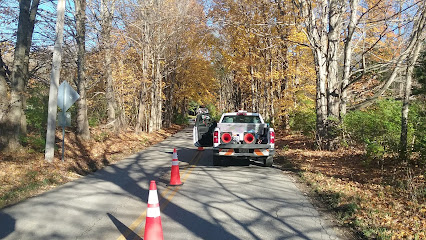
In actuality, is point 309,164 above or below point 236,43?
below

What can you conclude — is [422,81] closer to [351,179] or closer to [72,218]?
[351,179]

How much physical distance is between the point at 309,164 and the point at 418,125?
3635 mm

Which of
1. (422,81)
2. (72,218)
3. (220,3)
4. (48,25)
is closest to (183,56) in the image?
(220,3)

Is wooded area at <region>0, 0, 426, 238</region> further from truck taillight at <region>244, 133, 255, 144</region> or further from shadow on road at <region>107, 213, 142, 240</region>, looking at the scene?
shadow on road at <region>107, 213, 142, 240</region>

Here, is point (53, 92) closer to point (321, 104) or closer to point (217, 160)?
point (217, 160)

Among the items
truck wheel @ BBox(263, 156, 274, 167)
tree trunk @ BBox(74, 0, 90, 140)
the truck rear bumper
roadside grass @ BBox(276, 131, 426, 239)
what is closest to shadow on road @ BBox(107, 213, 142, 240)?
roadside grass @ BBox(276, 131, 426, 239)

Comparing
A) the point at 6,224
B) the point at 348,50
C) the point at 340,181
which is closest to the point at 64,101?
the point at 6,224

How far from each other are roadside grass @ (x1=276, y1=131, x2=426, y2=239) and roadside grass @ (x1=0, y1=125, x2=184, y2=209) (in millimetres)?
6891

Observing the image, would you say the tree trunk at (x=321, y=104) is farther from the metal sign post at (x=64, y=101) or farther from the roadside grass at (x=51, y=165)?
the metal sign post at (x=64, y=101)

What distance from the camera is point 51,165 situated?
11.0 m

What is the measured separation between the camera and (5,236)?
508cm

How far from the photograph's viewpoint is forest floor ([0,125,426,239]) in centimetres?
567

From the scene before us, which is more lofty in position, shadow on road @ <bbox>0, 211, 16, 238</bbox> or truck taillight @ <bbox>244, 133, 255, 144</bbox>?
truck taillight @ <bbox>244, 133, 255, 144</bbox>

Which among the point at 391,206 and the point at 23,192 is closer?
the point at 391,206
